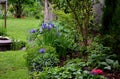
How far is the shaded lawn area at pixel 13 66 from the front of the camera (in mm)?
6539

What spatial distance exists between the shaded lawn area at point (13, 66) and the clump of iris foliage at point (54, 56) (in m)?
0.23

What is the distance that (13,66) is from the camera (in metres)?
7.50

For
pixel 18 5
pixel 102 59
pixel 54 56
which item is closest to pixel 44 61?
pixel 54 56

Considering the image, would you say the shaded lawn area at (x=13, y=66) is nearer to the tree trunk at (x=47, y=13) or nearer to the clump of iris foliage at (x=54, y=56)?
the clump of iris foliage at (x=54, y=56)

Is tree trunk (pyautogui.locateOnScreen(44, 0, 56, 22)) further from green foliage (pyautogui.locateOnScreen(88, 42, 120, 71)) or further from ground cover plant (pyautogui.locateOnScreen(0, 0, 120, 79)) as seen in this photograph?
green foliage (pyautogui.locateOnScreen(88, 42, 120, 71))

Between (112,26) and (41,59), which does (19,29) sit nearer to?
(41,59)

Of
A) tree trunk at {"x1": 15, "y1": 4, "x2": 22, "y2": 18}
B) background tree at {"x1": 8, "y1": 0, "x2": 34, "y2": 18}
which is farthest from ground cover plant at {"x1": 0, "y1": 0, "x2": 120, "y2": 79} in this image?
tree trunk at {"x1": 15, "y1": 4, "x2": 22, "y2": 18}

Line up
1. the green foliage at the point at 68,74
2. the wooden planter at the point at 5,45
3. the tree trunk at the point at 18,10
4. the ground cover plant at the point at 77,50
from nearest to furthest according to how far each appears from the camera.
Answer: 1. the green foliage at the point at 68,74
2. the ground cover plant at the point at 77,50
3. the wooden planter at the point at 5,45
4. the tree trunk at the point at 18,10

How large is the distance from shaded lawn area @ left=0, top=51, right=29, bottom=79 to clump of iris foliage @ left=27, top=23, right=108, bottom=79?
0.76 feet

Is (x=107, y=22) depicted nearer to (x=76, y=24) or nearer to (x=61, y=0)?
(x=76, y=24)

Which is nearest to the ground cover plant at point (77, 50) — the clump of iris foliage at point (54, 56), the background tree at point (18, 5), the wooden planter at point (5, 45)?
the clump of iris foliage at point (54, 56)

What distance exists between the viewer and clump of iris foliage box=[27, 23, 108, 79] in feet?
17.8

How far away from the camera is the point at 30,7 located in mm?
29766

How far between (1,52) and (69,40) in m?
2.38
